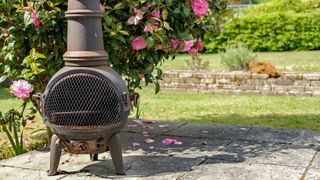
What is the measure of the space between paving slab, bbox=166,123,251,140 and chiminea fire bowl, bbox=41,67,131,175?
5.97ft

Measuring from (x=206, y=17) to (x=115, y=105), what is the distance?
1841 millimetres

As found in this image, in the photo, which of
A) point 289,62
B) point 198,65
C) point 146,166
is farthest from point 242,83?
point 146,166

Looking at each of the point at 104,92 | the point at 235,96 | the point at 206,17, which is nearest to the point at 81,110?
the point at 104,92

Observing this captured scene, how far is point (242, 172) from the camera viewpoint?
3814 millimetres

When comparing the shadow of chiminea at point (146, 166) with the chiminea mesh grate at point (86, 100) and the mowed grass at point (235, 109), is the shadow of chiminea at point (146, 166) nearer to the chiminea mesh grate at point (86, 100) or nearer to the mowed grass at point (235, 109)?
the chiminea mesh grate at point (86, 100)

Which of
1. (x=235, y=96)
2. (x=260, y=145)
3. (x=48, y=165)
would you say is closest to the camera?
(x=48, y=165)

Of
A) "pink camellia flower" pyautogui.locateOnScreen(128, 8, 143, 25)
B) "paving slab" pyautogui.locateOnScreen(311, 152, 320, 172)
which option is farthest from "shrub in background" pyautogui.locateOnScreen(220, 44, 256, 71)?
"pink camellia flower" pyautogui.locateOnScreen(128, 8, 143, 25)

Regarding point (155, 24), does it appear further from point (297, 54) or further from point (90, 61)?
point (297, 54)

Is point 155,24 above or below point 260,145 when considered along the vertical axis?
above

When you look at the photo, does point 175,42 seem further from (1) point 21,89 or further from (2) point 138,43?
(1) point 21,89

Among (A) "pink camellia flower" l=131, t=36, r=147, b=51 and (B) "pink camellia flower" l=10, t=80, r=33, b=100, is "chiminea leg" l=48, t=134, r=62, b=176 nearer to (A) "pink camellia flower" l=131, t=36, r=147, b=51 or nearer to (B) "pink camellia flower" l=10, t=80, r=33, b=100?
(B) "pink camellia flower" l=10, t=80, r=33, b=100

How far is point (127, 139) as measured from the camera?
5.12m

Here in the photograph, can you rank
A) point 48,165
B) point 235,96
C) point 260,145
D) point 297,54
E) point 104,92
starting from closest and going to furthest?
point 104,92 → point 48,165 → point 260,145 → point 235,96 → point 297,54

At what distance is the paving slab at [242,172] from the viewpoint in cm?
369
